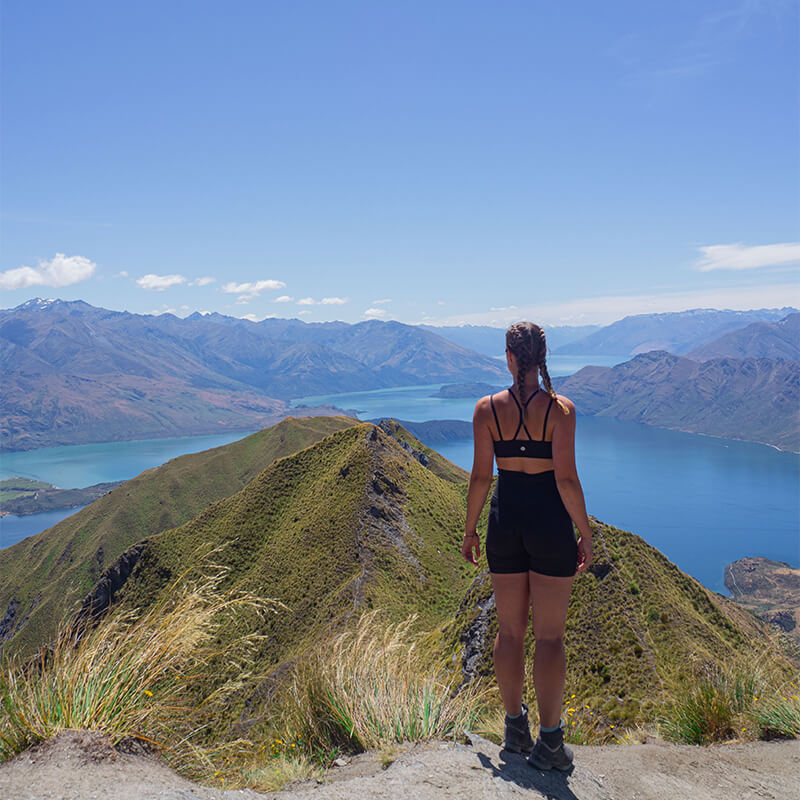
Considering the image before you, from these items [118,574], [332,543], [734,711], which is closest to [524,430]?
[734,711]

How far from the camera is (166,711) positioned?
4633 millimetres

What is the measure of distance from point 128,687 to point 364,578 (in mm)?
35063

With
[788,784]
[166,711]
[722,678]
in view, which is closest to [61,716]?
[166,711]

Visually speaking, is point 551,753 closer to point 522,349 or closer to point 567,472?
point 567,472

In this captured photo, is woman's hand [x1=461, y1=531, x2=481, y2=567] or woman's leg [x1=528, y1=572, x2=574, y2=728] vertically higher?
woman's hand [x1=461, y1=531, x2=481, y2=567]

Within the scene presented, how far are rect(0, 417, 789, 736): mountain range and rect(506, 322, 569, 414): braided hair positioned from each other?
3622 mm

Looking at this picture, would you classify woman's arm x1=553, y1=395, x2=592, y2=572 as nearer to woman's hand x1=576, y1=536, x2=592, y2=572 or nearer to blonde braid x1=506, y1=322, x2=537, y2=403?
woman's hand x1=576, y1=536, x2=592, y2=572

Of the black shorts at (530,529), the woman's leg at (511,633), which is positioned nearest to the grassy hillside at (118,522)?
the woman's leg at (511,633)

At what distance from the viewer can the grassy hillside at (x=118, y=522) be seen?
87.8 m

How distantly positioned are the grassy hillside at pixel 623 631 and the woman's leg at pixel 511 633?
601 cm

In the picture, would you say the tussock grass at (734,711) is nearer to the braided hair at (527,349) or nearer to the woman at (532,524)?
the woman at (532,524)

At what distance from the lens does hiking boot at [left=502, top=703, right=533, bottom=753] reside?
4.88 metres

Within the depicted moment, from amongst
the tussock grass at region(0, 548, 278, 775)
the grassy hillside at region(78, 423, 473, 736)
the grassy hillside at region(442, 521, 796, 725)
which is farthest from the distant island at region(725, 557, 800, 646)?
the tussock grass at region(0, 548, 278, 775)

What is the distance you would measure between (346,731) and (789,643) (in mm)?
7812
